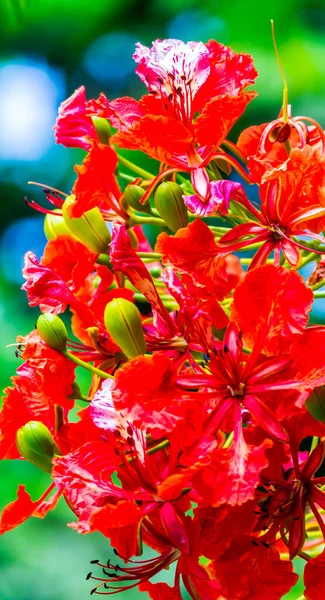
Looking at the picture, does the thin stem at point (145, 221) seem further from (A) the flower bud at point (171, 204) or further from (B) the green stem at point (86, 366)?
(B) the green stem at point (86, 366)

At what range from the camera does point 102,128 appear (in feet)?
2.93

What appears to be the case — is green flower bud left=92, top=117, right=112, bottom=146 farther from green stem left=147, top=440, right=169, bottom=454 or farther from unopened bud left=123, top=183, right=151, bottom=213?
green stem left=147, top=440, right=169, bottom=454

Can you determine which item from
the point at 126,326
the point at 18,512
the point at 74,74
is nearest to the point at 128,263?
the point at 126,326

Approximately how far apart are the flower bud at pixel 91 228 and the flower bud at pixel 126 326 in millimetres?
141

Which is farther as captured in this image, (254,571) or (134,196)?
(134,196)

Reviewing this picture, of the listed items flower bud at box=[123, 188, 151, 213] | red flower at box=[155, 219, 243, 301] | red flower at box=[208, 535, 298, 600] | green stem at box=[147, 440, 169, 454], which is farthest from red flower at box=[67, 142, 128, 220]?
red flower at box=[208, 535, 298, 600]

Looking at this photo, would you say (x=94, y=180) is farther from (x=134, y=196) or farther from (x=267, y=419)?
(x=267, y=419)

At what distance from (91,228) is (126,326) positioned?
0.57 ft

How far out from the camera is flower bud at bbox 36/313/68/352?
2.68 ft

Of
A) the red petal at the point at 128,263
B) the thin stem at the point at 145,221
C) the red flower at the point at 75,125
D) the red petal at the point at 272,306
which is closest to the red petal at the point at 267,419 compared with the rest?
the red petal at the point at 272,306

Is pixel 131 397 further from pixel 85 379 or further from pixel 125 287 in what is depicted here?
pixel 85 379

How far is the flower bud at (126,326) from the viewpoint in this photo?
0.75 metres

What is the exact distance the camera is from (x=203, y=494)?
2.20 ft

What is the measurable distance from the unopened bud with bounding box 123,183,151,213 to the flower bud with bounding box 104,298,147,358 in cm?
16
